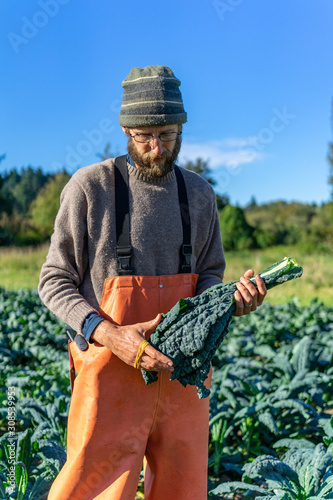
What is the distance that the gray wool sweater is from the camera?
1891 mm

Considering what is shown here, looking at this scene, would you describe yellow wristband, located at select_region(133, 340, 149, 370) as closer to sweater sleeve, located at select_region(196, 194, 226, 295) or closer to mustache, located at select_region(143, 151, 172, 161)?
sweater sleeve, located at select_region(196, 194, 226, 295)

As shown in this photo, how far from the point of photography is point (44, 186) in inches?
851

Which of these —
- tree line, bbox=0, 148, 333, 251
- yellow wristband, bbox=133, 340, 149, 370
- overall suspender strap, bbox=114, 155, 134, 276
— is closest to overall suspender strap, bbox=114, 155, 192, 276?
overall suspender strap, bbox=114, 155, 134, 276

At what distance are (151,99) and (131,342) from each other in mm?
939

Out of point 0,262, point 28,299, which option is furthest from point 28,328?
point 0,262

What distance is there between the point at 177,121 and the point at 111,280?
2.26ft

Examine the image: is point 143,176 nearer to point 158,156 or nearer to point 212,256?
point 158,156

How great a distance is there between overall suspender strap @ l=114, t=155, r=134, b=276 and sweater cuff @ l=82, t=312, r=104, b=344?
0.63 ft

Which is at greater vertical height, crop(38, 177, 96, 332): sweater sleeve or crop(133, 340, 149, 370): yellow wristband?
crop(38, 177, 96, 332): sweater sleeve

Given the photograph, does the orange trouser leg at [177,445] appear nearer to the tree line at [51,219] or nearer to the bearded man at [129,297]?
the bearded man at [129,297]

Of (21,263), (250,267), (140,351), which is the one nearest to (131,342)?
(140,351)

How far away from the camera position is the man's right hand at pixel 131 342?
1.72 metres

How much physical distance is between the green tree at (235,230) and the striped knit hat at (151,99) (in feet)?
58.3

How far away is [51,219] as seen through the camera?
14.5 metres
